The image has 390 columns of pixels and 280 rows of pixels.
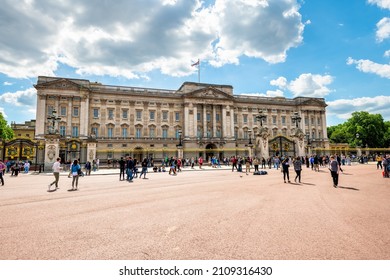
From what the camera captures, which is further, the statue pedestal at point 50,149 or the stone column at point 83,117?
the stone column at point 83,117

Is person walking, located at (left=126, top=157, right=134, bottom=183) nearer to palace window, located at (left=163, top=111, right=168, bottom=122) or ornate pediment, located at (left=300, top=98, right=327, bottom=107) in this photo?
palace window, located at (left=163, top=111, right=168, bottom=122)

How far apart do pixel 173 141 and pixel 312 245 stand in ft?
154

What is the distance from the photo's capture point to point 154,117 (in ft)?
166

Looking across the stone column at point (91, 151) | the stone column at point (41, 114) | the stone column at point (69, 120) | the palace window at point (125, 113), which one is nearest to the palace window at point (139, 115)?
the palace window at point (125, 113)

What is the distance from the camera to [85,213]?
6727 mm

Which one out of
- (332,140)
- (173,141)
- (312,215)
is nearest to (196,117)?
(173,141)

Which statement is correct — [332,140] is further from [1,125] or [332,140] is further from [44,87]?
[1,125]

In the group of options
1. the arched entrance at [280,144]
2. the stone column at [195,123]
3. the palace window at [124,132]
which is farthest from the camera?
the stone column at [195,123]

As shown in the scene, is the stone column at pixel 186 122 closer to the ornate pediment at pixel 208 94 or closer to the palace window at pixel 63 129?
the ornate pediment at pixel 208 94

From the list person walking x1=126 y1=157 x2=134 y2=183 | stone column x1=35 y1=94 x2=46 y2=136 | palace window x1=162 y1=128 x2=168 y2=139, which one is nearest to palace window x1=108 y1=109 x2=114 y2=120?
palace window x1=162 y1=128 x2=168 y2=139

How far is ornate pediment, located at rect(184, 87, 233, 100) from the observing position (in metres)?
52.0

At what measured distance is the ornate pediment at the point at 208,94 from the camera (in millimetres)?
52000

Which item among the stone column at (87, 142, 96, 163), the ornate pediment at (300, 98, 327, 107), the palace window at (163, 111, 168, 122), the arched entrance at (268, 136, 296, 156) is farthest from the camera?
the ornate pediment at (300, 98, 327, 107)

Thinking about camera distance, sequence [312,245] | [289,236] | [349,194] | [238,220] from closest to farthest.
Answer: [312,245], [289,236], [238,220], [349,194]
